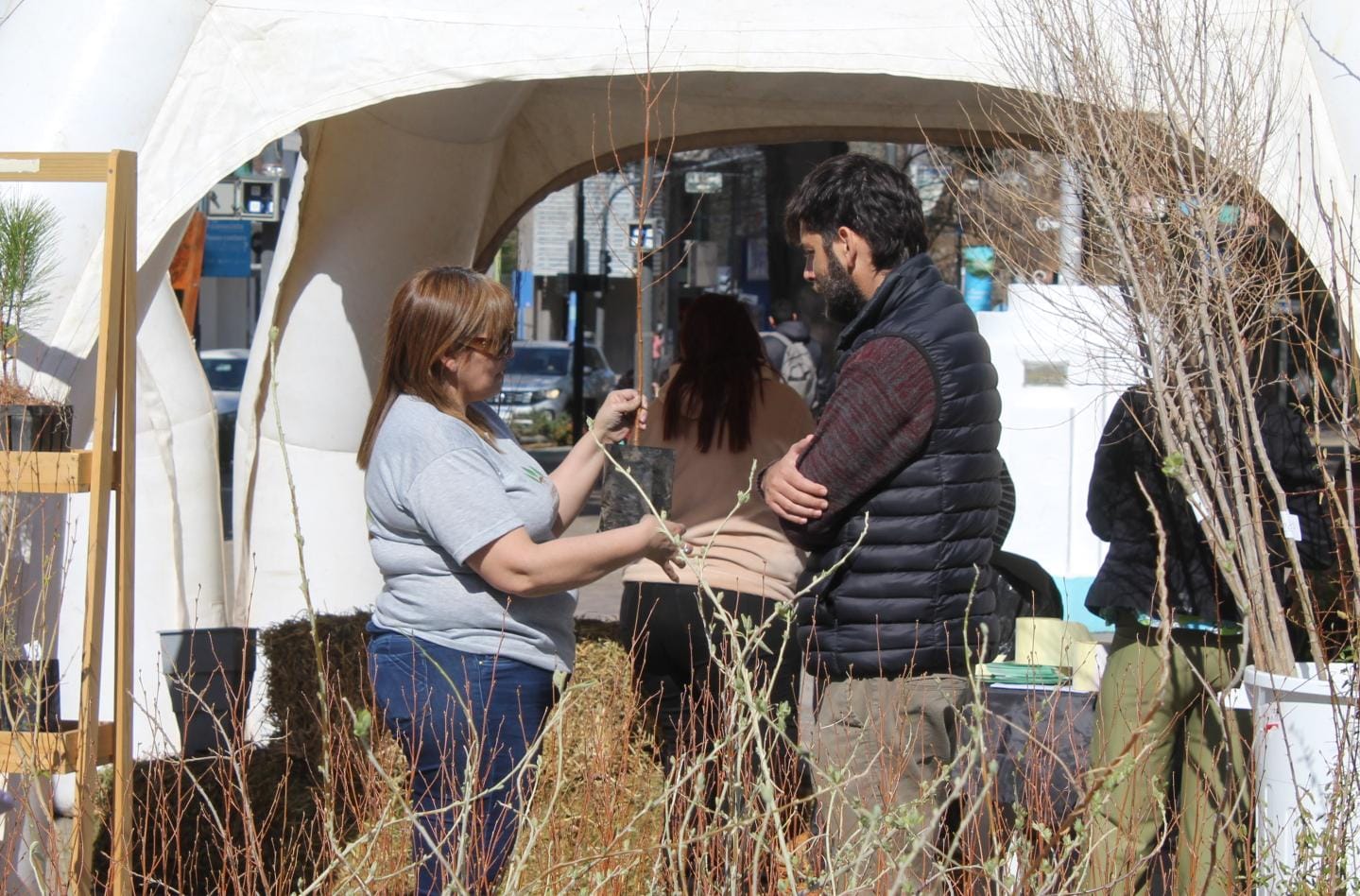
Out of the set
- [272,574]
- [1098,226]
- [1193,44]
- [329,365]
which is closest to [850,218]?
[1098,226]

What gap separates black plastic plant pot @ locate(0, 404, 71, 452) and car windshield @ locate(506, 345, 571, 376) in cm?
1759

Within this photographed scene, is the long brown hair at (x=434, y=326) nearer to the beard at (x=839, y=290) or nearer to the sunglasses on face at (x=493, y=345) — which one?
the sunglasses on face at (x=493, y=345)

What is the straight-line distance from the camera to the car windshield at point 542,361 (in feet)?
68.0

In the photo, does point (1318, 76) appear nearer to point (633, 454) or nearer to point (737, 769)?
point (633, 454)

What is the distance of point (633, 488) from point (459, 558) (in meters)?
0.40

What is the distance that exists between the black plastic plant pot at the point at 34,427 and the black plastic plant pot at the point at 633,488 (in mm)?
1066

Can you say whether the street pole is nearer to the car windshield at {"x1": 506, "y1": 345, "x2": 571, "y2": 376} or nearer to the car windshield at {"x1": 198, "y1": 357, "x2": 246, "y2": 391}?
the car windshield at {"x1": 506, "y1": 345, "x2": 571, "y2": 376}

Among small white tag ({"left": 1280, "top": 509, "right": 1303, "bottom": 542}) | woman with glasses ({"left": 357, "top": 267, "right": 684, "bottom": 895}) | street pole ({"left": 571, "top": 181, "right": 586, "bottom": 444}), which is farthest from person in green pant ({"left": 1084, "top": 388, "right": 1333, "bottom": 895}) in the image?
street pole ({"left": 571, "top": 181, "right": 586, "bottom": 444})

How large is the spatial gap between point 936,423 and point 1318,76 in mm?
1330

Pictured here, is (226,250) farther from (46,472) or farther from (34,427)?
(46,472)

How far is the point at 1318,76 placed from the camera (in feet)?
10.7

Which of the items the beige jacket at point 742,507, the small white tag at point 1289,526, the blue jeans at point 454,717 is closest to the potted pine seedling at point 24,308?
the blue jeans at point 454,717

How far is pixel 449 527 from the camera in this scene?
97.6 inches

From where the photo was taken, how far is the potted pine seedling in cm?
277
